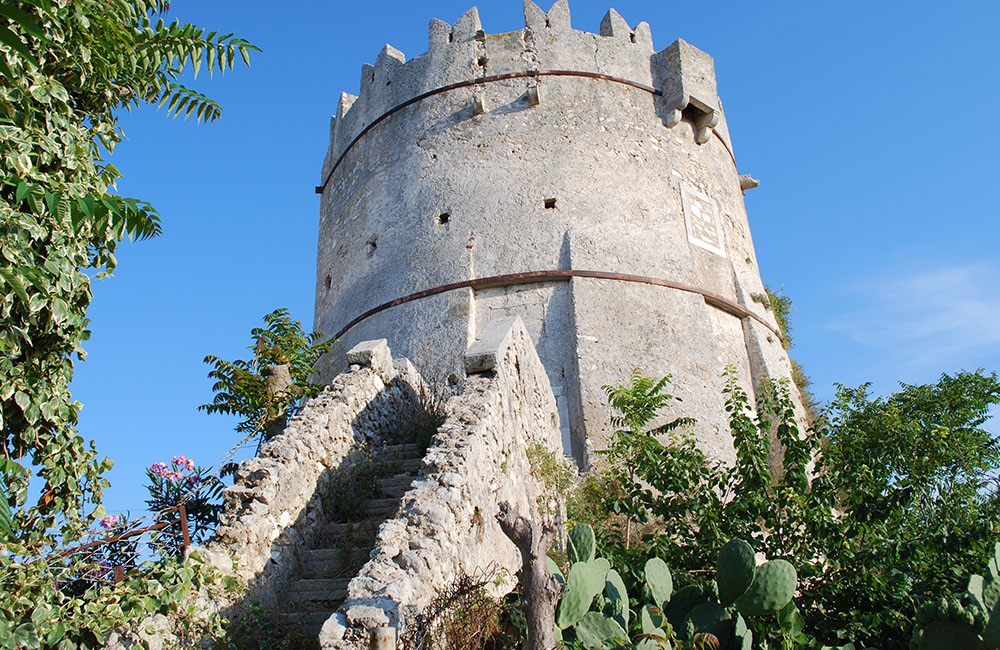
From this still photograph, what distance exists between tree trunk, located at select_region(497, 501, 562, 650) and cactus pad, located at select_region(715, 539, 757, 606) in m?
1.61

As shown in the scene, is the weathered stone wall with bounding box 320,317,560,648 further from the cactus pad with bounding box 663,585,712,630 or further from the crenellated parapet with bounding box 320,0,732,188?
the crenellated parapet with bounding box 320,0,732,188

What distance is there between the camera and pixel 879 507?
20.2 ft

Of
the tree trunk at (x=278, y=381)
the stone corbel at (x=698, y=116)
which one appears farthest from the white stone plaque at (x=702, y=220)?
A: the tree trunk at (x=278, y=381)

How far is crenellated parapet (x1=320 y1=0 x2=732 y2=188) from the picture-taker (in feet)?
37.9

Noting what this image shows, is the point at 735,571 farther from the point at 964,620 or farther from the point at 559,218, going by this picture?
the point at 559,218

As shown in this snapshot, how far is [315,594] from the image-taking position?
5270 millimetres

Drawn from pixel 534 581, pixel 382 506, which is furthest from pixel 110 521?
pixel 534 581

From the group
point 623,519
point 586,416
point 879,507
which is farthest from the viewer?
point 586,416

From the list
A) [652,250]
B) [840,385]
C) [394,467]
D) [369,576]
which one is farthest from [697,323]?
[369,576]

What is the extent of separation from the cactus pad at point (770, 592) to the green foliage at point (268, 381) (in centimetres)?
496

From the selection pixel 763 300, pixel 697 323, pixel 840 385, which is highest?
pixel 763 300

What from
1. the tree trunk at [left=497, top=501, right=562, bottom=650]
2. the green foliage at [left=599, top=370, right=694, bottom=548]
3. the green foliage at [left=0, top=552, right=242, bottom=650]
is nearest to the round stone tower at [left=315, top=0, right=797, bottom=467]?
the green foliage at [left=599, top=370, right=694, bottom=548]

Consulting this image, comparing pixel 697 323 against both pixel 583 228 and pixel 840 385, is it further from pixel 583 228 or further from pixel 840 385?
pixel 840 385

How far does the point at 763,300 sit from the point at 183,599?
919cm
